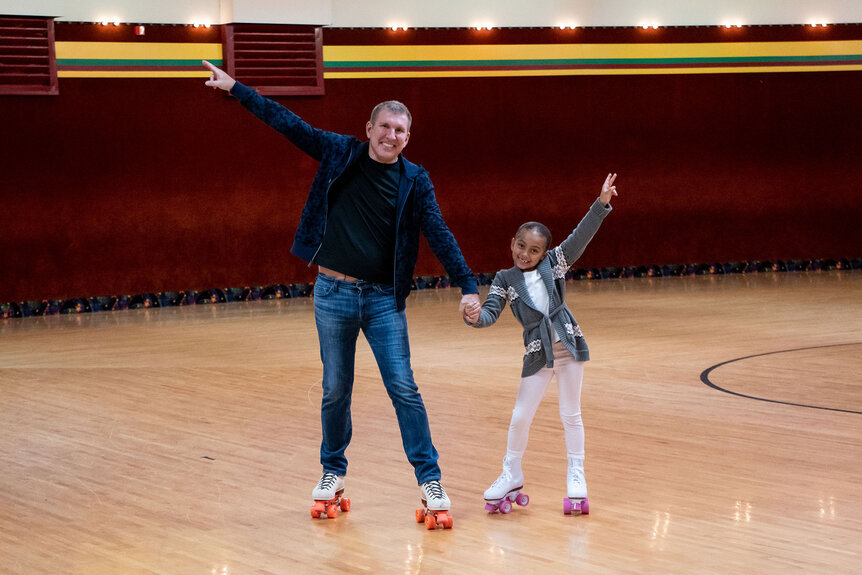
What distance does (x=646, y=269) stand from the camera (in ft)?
42.5

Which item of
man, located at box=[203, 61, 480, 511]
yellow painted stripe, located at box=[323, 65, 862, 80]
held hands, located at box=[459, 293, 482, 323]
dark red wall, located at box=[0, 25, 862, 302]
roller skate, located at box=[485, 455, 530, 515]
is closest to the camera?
held hands, located at box=[459, 293, 482, 323]

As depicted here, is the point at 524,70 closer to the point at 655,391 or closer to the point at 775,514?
the point at 655,391

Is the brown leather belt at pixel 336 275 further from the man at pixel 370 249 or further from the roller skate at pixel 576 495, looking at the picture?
the roller skate at pixel 576 495

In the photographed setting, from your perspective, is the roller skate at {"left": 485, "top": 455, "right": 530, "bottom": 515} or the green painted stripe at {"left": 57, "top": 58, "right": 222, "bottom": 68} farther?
the green painted stripe at {"left": 57, "top": 58, "right": 222, "bottom": 68}

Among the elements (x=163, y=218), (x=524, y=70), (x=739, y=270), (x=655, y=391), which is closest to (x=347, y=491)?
(x=655, y=391)

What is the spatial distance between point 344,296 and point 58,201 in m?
8.21

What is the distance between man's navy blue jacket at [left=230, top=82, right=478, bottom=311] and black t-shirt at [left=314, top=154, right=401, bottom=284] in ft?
0.11

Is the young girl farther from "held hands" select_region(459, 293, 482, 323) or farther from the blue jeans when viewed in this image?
the blue jeans

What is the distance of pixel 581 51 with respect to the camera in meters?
12.5

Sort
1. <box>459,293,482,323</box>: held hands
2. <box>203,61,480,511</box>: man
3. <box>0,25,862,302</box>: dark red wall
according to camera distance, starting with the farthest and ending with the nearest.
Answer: <box>0,25,862,302</box>: dark red wall < <box>203,61,480,511</box>: man < <box>459,293,482,323</box>: held hands

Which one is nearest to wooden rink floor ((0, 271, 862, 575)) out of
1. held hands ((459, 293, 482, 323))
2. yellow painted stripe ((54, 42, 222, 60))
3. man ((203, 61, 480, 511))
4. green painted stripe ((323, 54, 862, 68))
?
man ((203, 61, 480, 511))

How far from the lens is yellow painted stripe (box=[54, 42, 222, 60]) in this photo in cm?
1098

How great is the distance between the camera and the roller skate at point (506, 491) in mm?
3742

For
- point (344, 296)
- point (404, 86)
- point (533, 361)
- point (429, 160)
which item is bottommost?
point (533, 361)
